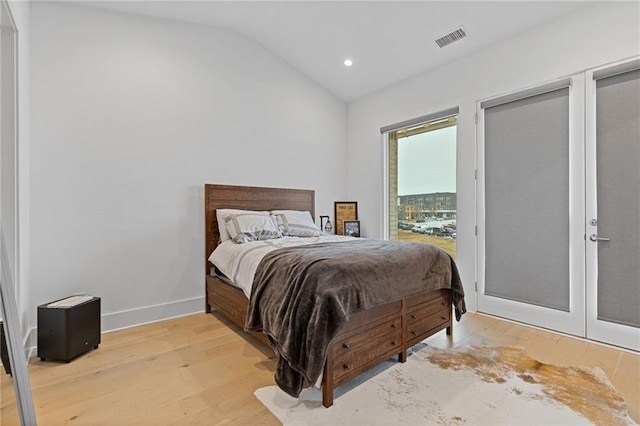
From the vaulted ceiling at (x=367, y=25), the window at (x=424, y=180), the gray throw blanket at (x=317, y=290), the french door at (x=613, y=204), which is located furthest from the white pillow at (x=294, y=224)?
the french door at (x=613, y=204)

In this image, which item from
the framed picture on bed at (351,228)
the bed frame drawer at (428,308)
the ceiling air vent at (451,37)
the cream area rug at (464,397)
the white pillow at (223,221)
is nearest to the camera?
the cream area rug at (464,397)

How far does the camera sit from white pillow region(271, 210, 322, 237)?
367 cm

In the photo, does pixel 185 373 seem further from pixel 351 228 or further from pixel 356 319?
pixel 351 228

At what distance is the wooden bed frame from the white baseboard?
6.2 inches

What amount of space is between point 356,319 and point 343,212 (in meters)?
2.94

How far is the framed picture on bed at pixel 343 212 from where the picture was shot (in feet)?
15.6

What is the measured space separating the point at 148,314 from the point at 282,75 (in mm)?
3339

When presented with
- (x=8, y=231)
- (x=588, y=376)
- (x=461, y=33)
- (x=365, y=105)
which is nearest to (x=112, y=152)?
(x=8, y=231)

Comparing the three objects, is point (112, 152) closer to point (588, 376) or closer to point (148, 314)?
→ point (148, 314)

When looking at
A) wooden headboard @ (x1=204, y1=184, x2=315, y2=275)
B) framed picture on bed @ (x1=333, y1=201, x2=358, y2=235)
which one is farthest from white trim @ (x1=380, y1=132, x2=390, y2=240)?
wooden headboard @ (x1=204, y1=184, x2=315, y2=275)

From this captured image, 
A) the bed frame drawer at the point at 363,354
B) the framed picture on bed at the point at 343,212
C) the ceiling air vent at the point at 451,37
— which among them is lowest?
the bed frame drawer at the point at 363,354

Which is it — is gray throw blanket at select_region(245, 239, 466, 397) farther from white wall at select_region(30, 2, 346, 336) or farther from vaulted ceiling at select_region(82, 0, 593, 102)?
vaulted ceiling at select_region(82, 0, 593, 102)

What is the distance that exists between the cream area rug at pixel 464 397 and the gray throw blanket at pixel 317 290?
0.66ft

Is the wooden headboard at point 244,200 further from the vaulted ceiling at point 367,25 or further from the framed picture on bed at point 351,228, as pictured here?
the vaulted ceiling at point 367,25
